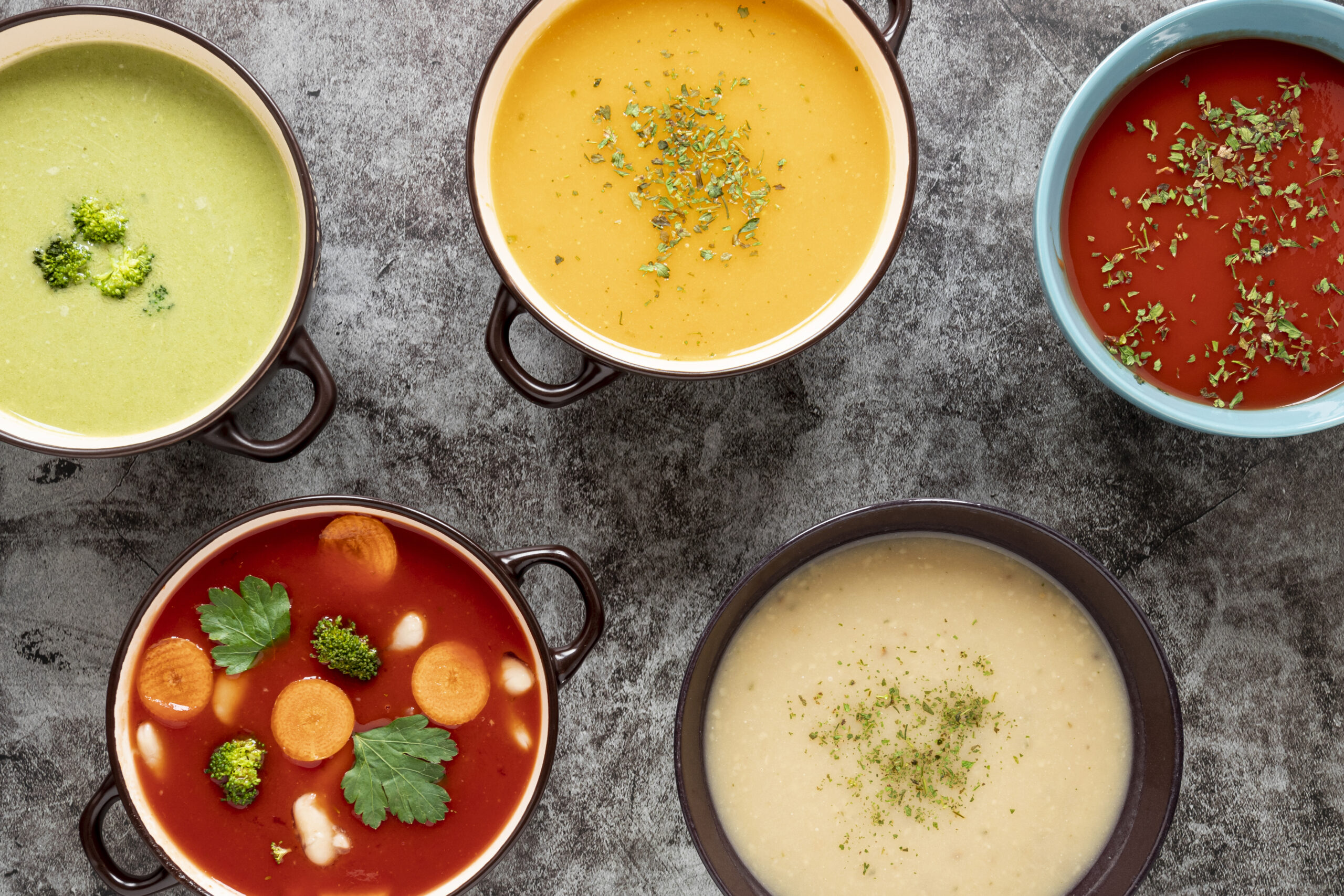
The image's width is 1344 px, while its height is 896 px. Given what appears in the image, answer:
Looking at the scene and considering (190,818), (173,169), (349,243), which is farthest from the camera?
(349,243)

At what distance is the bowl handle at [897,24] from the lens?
6.51 feet

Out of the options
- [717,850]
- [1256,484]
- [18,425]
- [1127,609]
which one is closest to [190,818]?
[18,425]

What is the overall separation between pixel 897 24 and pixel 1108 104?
496 mm

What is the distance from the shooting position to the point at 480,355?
2.33 meters

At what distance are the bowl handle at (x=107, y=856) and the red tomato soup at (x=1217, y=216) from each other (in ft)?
7.94

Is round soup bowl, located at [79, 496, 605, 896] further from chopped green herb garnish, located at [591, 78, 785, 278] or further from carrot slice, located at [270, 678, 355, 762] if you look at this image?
chopped green herb garnish, located at [591, 78, 785, 278]

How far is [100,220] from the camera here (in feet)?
6.28

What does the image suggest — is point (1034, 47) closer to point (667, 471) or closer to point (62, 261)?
point (667, 471)

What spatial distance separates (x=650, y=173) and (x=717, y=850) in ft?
4.90

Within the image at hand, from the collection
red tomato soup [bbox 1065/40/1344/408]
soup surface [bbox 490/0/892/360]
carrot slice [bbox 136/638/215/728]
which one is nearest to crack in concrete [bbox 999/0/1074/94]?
red tomato soup [bbox 1065/40/1344/408]

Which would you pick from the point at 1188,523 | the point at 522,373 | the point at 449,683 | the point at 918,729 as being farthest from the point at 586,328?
the point at 1188,523

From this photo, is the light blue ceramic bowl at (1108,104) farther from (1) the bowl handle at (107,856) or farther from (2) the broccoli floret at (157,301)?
(1) the bowl handle at (107,856)

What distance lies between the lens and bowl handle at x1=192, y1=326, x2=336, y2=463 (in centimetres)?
199

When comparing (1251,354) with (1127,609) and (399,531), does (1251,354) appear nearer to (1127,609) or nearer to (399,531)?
(1127,609)
